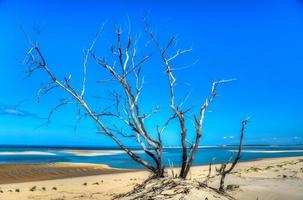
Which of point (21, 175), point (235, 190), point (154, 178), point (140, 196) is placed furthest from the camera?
point (21, 175)

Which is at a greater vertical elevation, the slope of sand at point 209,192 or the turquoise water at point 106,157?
the turquoise water at point 106,157

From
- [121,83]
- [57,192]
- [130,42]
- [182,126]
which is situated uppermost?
[130,42]

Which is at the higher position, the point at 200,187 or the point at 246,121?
the point at 246,121

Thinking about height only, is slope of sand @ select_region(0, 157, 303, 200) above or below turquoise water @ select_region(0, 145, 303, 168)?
below

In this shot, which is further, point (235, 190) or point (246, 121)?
point (235, 190)

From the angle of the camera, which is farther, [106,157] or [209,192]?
[106,157]

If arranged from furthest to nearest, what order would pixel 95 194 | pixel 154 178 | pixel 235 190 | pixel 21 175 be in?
pixel 21 175
pixel 95 194
pixel 235 190
pixel 154 178

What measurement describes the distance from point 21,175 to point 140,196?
14.0m

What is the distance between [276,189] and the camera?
9.55 m

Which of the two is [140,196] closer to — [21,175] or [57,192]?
[57,192]

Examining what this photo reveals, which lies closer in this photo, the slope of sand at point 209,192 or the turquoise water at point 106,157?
the slope of sand at point 209,192

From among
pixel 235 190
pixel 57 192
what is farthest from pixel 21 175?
pixel 235 190

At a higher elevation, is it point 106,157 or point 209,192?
point 106,157

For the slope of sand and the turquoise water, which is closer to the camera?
the slope of sand
